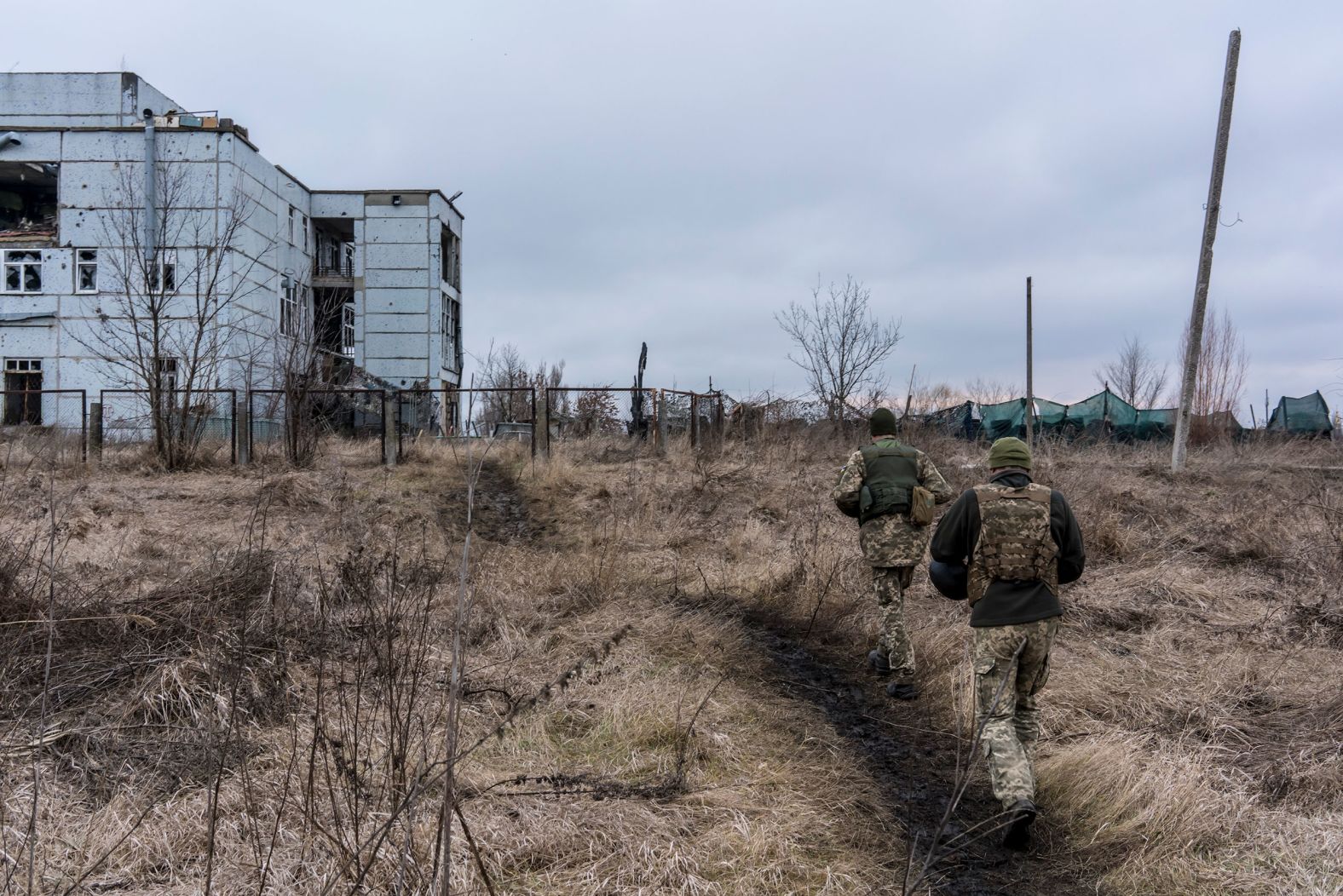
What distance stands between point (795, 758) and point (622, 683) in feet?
4.29

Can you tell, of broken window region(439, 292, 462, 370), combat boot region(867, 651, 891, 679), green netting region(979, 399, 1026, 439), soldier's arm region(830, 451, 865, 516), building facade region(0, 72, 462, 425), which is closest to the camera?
combat boot region(867, 651, 891, 679)

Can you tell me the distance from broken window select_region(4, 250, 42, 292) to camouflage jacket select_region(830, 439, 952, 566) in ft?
107

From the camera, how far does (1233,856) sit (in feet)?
10.7

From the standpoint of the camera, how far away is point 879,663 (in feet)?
19.4

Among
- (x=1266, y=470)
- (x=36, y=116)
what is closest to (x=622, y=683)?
(x=1266, y=470)

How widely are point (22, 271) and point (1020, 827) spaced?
35422 mm

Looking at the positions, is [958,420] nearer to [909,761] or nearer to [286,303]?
[909,761]

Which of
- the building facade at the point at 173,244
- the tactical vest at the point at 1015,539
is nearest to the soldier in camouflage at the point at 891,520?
the tactical vest at the point at 1015,539

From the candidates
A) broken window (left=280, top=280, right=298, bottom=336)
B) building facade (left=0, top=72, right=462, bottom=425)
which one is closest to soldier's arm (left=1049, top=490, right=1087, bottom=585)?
building facade (left=0, top=72, right=462, bottom=425)

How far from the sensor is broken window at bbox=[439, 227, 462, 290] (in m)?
38.0

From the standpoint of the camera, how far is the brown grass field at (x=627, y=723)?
3041 millimetres

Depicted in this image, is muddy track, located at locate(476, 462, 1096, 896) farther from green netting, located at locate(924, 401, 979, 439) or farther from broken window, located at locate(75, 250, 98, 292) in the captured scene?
broken window, located at locate(75, 250, 98, 292)

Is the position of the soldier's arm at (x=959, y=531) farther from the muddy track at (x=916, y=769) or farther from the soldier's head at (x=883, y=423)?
the soldier's head at (x=883, y=423)

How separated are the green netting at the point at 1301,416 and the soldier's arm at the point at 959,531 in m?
22.0
